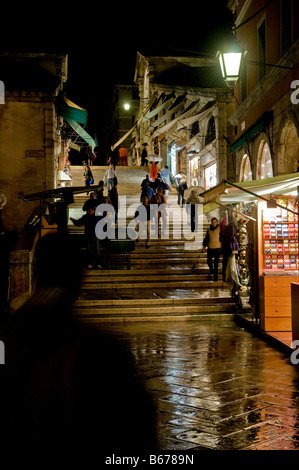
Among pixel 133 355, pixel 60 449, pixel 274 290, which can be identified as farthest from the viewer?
pixel 274 290

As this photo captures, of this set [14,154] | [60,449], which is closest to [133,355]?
[60,449]

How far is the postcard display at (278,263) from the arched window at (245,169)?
971 cm

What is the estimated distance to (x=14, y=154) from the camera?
21.9m

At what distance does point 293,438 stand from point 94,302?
685 centimetres

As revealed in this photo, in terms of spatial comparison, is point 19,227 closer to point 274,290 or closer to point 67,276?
point 67,276

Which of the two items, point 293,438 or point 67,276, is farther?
point 67,276

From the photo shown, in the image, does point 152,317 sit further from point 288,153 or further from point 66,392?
point 288,153

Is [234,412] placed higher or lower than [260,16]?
lower

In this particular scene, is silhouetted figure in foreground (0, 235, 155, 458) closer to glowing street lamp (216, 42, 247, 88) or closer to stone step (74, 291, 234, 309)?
stone step (74, 291, 234, 309)

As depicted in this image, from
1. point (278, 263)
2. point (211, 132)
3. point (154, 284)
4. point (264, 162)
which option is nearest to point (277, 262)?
point (278, 263)

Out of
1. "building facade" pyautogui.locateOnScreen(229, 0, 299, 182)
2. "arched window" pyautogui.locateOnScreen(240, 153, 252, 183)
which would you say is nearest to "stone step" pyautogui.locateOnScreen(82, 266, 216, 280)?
"building facade" pyautogui.locateOnScreen(229, 0, 299, 182)

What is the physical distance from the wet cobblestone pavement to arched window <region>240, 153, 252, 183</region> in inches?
411

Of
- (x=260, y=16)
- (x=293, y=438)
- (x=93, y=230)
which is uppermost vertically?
(x=260, y=16)

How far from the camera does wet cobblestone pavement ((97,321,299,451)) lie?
13.4 feet
